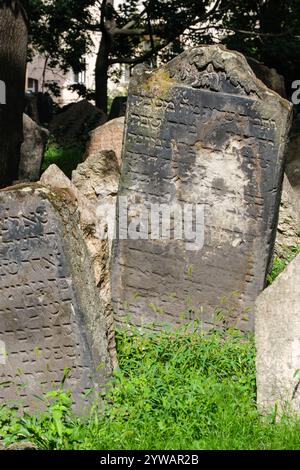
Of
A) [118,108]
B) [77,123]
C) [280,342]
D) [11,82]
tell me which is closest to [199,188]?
[280,342]

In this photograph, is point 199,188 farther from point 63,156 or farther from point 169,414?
point 63,156

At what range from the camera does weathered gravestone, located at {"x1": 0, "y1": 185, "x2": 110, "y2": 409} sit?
16.6 feet

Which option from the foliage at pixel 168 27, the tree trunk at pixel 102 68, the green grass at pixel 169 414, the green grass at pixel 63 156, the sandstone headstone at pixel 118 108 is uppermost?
the foliage at pixel 168 27

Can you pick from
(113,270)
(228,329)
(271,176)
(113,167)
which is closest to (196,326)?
(228,329)

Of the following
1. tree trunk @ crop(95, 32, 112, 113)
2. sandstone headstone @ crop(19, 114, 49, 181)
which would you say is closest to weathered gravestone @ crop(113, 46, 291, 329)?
sandstone headstone @ crop(19, 114, 49, 181)

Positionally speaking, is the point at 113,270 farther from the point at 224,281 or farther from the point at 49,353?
the point at 49,353

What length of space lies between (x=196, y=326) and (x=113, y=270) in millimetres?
712

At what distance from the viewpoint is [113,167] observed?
7551 mm

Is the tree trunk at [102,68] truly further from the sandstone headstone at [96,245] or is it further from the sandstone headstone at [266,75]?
the sandstone headstone at [96,245]

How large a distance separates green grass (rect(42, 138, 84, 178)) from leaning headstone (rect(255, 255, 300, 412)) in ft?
26.8

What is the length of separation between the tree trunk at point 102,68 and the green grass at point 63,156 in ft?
8.27

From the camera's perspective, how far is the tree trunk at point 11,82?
9492mm

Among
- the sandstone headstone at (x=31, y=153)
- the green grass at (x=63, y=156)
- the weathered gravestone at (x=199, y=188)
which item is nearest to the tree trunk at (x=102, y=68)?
the green grass at (x=63, y=156)

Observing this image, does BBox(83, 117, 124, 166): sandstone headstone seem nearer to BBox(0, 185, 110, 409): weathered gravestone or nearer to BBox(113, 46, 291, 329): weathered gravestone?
BBox(113, 46, 291, 329): weathered gravestone
